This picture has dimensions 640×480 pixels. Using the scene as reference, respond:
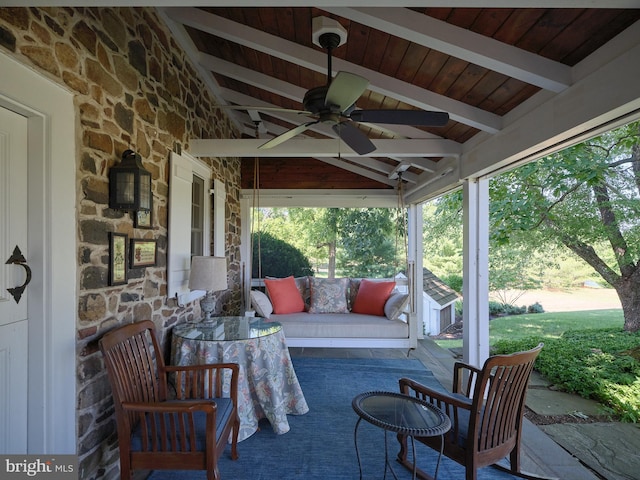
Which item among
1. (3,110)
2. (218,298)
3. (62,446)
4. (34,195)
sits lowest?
(62,446)

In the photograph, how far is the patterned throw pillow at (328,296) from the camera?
4.77m

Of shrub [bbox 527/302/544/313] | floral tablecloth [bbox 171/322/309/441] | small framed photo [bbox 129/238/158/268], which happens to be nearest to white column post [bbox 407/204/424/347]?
floral tablecloth [bbox 171/322/309/441]

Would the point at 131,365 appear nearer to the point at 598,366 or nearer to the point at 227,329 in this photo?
the point at 227,329

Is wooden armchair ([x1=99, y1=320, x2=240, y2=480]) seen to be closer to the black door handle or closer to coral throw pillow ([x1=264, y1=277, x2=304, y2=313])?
the black door handle

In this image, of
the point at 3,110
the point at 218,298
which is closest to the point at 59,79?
the point at 3,110

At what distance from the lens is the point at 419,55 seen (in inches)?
95.1

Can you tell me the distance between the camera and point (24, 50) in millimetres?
1504

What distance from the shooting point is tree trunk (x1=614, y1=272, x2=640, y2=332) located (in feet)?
14.3

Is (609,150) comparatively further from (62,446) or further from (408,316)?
(62,446)

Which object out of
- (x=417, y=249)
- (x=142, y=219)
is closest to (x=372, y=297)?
(x=417, y=249)

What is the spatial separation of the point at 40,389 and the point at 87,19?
201 centimetres

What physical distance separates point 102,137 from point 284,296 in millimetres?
3142

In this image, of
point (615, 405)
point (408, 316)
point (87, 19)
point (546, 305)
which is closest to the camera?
point (87, 19)

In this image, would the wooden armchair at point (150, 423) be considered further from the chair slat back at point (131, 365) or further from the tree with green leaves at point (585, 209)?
the tree with green leaves at point (585, 209)
